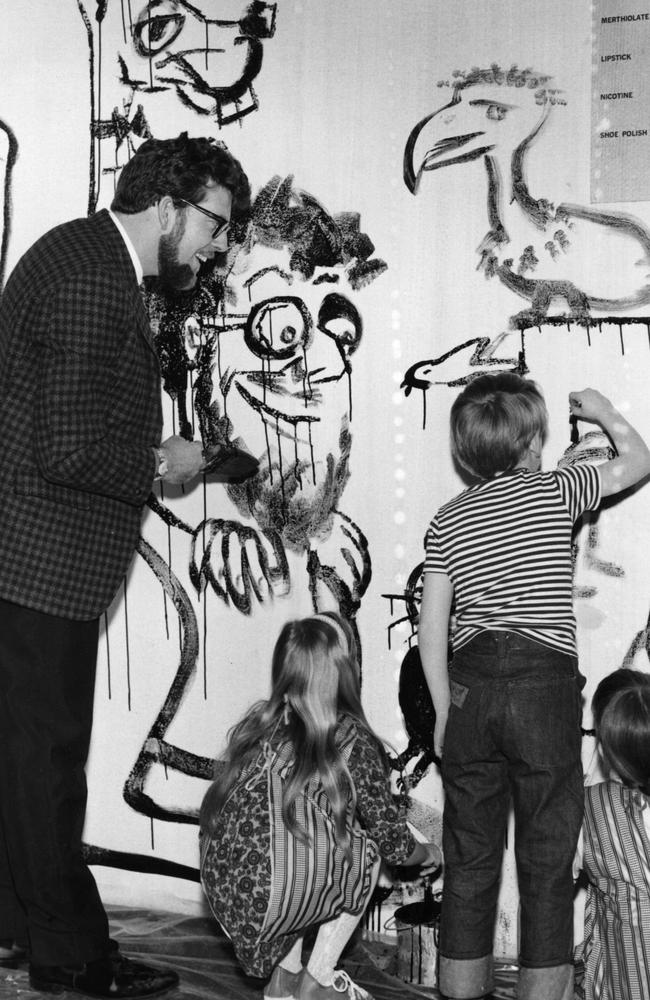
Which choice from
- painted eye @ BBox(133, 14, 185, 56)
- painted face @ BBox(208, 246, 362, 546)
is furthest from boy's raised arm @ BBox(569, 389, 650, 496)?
painted eye @ BBox(133, 14, 185, 56)

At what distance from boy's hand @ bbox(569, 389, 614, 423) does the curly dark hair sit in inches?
33.1

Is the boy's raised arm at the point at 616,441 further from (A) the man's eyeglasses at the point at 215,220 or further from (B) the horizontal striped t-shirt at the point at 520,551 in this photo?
(A) the man's eyeglasses at the point at 215,220

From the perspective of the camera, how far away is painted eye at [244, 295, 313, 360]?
2.66m

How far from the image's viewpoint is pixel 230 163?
2283mm

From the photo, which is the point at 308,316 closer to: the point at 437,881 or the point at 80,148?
the point at 80,148

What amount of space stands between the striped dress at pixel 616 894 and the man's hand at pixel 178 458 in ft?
3.24

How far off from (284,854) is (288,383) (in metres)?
1.06

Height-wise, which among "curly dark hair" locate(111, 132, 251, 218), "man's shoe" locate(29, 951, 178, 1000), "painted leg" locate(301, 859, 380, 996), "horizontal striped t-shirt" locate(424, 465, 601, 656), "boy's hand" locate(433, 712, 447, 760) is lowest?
"man's shoe" locate(29, 951, 178, 1000)

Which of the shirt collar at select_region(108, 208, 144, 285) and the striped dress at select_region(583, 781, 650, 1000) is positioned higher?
the shirt collar at select_region(108, 208, 144, 285)

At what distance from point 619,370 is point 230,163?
89 centimetres

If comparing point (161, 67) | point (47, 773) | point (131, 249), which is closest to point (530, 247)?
point (131, 249)

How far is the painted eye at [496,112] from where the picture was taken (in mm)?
2475

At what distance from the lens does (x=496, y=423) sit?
7.43 ft

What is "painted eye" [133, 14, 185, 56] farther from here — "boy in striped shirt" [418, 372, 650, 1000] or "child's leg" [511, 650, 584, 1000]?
"child's leg" [511, 650, 584, 1000]
